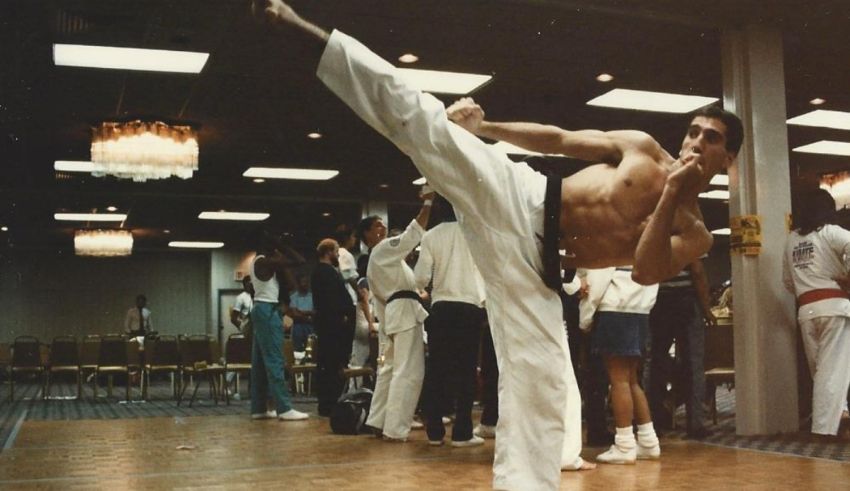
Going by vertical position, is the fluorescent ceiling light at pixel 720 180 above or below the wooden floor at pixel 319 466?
above

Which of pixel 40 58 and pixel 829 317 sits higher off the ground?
pixel 40 58

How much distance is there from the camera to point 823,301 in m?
6.07

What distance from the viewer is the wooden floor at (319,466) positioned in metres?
4.31

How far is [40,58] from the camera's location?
7.56 metres

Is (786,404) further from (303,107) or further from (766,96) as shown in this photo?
(303,107)

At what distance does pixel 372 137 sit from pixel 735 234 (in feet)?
17.4

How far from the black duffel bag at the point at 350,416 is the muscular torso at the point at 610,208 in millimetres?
4270

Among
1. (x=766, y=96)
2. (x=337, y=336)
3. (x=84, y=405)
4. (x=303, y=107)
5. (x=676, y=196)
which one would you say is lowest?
(x=84, y=405)

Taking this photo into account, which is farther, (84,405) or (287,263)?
(84,405)

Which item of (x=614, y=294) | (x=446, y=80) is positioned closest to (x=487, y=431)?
(x=614, y=294)

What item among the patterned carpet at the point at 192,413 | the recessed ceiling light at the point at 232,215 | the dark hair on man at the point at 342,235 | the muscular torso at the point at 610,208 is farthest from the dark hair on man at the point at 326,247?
the recessed ceiling light at the point at 232,215

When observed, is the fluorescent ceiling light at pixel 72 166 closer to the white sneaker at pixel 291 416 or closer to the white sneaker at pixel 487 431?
the white sneaker at pixel 291 416

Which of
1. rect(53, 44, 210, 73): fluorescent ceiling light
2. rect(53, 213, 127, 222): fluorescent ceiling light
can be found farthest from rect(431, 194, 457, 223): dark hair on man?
rect(53, 213, 127, 222): fluorescent ceiling light

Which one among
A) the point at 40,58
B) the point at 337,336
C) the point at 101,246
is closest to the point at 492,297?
the point at 337,336
